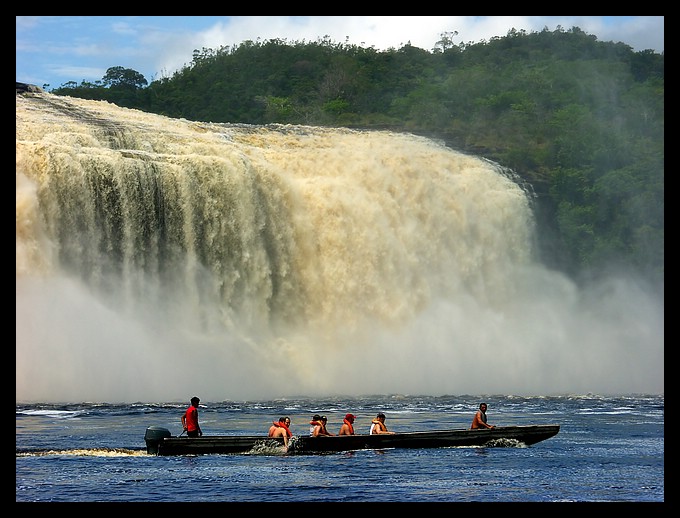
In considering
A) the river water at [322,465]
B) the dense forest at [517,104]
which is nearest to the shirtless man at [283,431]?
the river water at [322,465]

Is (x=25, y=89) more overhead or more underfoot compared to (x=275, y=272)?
more overhead

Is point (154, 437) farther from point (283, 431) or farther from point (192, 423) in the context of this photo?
point (283, 431)

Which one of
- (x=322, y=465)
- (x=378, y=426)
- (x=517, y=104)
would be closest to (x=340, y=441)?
(x=378, y=426)

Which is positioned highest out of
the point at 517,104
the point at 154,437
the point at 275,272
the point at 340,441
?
the point at 517,104

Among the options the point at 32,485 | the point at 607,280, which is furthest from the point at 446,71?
the point at 32,485

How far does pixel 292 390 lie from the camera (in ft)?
128

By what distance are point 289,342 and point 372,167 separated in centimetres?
774

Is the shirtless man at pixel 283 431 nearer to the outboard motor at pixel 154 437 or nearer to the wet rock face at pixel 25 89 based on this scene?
the outboard motor at pixel 154 437

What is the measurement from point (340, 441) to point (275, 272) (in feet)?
54.3

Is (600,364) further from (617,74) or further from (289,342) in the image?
(617,74)

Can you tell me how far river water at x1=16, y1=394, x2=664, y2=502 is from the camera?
1981cm

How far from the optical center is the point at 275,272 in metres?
40.6

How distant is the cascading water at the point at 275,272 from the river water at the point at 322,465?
358 cm
